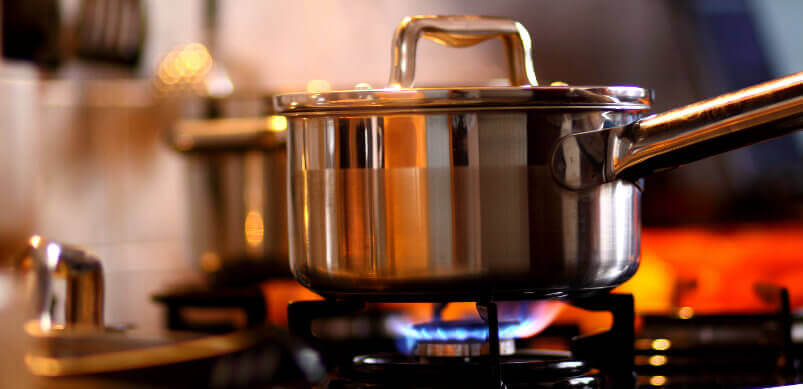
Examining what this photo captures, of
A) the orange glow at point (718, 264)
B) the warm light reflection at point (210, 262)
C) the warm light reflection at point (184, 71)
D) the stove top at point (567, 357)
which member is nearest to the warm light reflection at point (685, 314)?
the stove top at point (567, 357)

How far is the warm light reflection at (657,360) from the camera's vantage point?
560 millimetres

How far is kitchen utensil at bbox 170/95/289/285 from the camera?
938mm

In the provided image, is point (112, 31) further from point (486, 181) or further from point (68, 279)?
point (486, 181)

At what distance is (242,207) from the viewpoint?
0.96 metres

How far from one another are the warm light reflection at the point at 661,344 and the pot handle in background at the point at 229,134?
45 centimetres

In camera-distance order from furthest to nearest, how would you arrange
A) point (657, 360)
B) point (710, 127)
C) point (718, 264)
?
point (718, 264) → point (657, 360) → point (710, 127)

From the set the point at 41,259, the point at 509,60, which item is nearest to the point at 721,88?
the point at 509,60

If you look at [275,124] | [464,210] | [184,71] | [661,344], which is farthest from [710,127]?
[184,71]

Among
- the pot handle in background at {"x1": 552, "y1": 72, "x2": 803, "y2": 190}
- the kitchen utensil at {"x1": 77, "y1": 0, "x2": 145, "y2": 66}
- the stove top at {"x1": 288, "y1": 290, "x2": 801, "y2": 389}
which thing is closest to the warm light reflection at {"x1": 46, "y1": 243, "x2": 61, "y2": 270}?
the stove top at {"x1": 288, "y1": 290, "x2": 801, "y2": 389}

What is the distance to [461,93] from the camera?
1.42 ft

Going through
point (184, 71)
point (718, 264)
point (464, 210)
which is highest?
point (184, 71)

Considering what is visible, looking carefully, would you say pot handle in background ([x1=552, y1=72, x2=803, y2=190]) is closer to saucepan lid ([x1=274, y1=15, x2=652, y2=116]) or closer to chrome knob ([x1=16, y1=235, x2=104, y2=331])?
saucepan lid ([x1=274, y1=15, x2=652, y2=116])

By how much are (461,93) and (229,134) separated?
54 centimetres

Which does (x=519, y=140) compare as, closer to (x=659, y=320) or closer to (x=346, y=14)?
(x=659, y=320)
